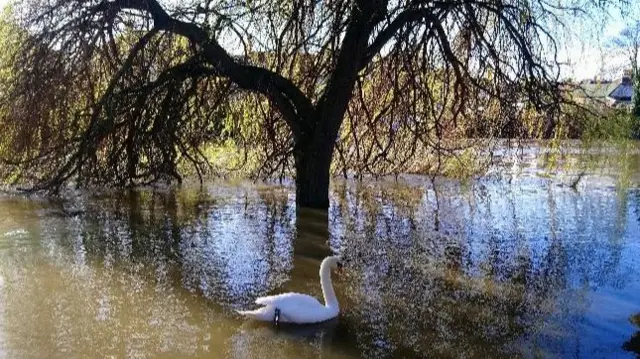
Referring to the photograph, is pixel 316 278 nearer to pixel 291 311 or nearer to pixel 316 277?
pixel 316 277

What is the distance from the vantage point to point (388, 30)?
13.7 m

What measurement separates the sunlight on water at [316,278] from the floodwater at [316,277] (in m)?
0.03

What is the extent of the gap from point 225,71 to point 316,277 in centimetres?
554

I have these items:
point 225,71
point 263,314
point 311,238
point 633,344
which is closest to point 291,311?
point 263,314

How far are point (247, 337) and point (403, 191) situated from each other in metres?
11.6

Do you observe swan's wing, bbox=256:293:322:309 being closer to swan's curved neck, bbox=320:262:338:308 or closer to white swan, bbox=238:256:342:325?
white swan, bbox=238:256:342:325

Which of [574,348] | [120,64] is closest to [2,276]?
[120,64]

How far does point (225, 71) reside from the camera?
43.2ft

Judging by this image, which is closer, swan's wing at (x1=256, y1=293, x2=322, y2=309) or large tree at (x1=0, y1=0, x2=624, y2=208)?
swan's wing at (x1=256, y1=293, x2=322, y2=309)

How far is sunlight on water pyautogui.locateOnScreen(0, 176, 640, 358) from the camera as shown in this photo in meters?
6.71

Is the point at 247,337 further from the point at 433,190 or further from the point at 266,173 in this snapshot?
the point at 433,190

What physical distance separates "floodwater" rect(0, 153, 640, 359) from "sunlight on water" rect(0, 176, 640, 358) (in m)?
0.03

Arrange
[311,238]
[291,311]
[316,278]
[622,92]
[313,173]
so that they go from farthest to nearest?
1. [622,92]
2. [313,173]
3. [311,238]
4. [316,278]
5. [291,311]

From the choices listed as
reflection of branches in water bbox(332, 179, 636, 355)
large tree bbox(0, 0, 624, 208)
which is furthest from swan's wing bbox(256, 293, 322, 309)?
large tree bbox(0, 0, 624, 208)
